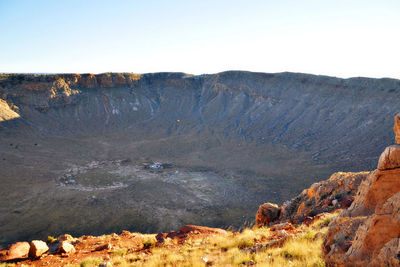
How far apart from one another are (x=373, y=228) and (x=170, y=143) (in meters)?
35.0

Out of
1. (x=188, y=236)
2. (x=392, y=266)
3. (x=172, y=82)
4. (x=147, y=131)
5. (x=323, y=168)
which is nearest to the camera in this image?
(x=392, y=266)

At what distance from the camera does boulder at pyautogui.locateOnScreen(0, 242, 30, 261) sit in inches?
274

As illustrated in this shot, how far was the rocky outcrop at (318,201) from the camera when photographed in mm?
9773

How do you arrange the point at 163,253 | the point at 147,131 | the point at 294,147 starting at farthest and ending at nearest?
the point at 147,131 < the point at 294,147 < the point at 163,253

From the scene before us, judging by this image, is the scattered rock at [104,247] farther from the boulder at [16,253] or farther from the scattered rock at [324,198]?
the scattered rock at [324,198]

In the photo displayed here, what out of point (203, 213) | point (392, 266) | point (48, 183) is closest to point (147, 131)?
point (48, 183)

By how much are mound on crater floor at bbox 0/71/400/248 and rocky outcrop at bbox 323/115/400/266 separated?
1258cm

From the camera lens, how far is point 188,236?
7.90 metres

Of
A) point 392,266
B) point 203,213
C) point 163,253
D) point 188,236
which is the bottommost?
point 203,213

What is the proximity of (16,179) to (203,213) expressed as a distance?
18.8 metres

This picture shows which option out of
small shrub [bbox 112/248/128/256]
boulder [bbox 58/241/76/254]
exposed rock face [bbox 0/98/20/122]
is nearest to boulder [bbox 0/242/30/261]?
boulder [bbox 58/241/76/254]

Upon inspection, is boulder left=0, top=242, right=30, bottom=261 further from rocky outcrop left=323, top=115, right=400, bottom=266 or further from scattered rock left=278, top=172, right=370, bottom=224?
scattered rock left=278, top=172, right=370, bottom=224

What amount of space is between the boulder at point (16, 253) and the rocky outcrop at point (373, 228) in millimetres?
8232

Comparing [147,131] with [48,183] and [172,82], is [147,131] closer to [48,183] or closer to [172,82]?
[172,82]
